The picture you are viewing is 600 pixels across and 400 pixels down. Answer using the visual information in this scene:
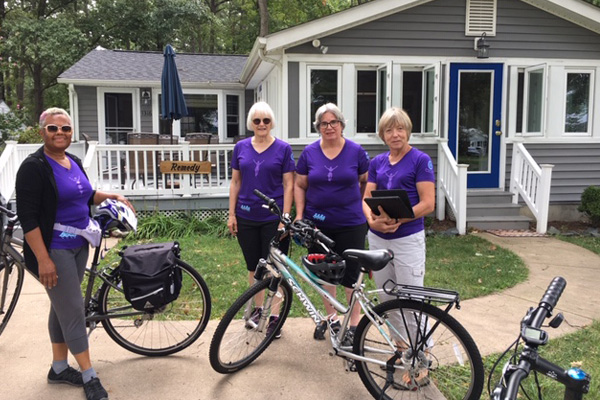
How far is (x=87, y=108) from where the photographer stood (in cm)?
1186

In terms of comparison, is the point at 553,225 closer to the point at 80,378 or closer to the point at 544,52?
the point at 544,52

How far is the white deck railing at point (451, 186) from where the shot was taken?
7141 millimetres

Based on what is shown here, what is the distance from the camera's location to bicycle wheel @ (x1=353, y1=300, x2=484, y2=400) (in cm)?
240

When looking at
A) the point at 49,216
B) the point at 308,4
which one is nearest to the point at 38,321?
the point at 49,216

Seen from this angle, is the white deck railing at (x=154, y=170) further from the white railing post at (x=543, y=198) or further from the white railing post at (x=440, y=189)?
the white railing post at (x=543, y=198)

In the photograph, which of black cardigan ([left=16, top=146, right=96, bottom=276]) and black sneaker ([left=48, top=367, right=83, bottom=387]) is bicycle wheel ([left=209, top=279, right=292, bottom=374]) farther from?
black cardigan ([left=16, top=146, right=96, bottom=276])

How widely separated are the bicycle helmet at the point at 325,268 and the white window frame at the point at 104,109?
10.2 meters

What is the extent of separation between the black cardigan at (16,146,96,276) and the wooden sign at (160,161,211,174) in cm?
500

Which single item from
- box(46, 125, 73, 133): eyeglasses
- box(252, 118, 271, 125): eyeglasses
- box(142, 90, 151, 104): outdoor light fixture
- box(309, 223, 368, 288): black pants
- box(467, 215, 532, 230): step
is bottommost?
box(467, 215, 532, 230): step

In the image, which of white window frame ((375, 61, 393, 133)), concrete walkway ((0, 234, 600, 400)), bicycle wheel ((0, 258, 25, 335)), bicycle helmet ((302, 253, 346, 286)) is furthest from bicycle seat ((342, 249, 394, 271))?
white window frame ((375, 61, 393, 133))

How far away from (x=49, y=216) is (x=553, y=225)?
7892 millimetres

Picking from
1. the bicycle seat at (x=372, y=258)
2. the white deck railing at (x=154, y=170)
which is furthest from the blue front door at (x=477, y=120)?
the bicycle seat at (x=372, y=258)

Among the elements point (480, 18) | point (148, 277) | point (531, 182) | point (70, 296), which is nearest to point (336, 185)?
point (148, 277)

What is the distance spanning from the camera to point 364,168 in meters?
3.19
